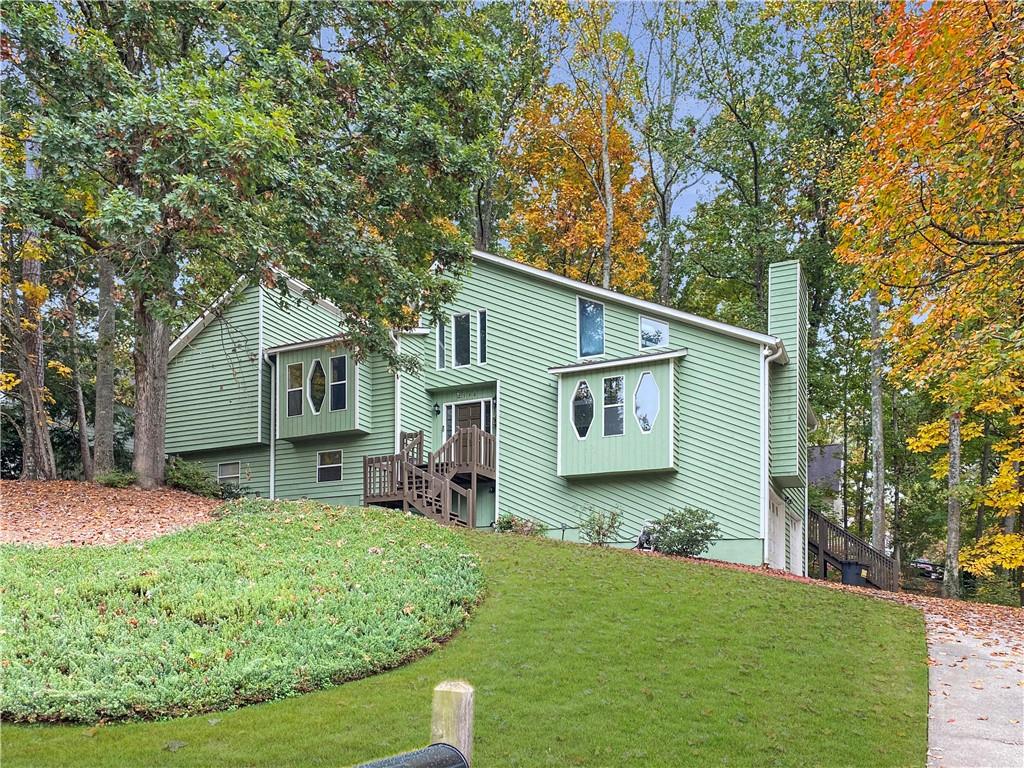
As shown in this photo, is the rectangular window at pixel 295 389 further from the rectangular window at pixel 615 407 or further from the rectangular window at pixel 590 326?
the rectangular window at pixel 615 407

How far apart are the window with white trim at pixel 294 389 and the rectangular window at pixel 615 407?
25.6 feet

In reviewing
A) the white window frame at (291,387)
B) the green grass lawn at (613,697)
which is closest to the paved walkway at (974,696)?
the green grass lawn at (613,697)

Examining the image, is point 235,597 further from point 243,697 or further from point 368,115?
point 368,115

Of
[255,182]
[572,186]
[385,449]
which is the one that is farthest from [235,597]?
[572,186]

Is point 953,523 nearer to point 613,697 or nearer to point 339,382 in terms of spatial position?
point 339,382

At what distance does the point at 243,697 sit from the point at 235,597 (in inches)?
79.4

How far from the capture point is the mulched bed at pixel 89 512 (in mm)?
13031

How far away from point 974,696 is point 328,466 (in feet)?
50.9

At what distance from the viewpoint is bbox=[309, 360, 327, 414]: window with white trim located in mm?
21359

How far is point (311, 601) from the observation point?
370 inches

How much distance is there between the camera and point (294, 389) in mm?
21828

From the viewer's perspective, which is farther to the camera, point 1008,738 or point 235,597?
point 235,597

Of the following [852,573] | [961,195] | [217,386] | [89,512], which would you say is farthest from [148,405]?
[852,573]

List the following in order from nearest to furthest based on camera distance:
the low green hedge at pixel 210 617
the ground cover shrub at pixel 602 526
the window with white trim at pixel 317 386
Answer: the low green hedge at pixel 210 617 < the ground cover shrub at pixel 602 526 < the window with white trim at pixel 317 386
